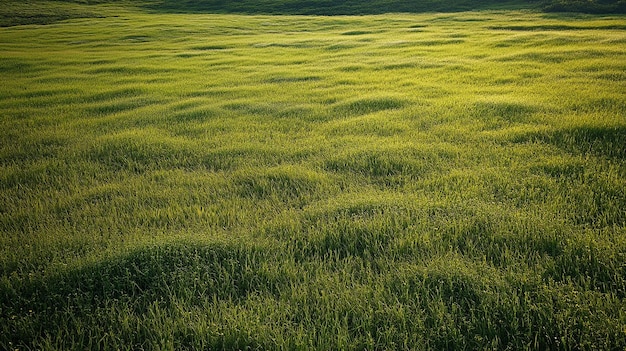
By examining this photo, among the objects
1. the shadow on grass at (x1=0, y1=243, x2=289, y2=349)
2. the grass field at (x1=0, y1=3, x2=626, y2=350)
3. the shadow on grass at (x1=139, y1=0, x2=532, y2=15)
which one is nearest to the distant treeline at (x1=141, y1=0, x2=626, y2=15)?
the shadow on grass at (x1=139, y1=0, x2=532, y2=15)

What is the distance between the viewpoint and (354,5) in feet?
227

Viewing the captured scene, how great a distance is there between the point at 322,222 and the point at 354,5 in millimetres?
71658

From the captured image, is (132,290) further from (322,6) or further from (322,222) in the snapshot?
(322,6)

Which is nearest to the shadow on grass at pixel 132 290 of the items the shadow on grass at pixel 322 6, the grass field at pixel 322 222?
the grass field at pixel 322 222

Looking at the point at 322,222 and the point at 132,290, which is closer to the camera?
the point at 132,290

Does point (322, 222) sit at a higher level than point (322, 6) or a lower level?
lower

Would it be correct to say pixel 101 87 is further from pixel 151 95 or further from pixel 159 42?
pixel 159 42

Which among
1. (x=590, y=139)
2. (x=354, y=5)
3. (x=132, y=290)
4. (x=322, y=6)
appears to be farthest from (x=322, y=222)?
(x=354, y=5)

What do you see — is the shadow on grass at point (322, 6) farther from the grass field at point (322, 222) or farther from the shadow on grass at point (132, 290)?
the shadow on grass at point (132, 290)

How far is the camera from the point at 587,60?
48.1ft

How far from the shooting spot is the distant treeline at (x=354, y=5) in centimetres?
5171

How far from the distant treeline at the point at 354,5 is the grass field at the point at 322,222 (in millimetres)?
52249

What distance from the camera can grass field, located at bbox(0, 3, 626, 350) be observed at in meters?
2.88

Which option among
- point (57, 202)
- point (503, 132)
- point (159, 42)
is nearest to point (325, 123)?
point (503, 132)
